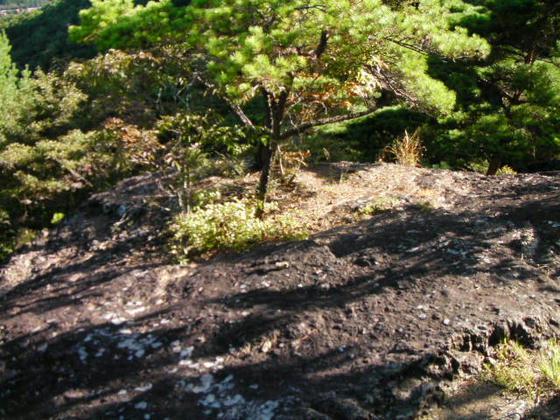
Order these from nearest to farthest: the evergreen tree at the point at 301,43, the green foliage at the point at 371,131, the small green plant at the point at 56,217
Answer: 1. the evergreen tree at the point at 301,43
2. the green foliage at the point at 371,131
3. the small green plant at the point at 56,217

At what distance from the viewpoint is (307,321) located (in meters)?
2.76

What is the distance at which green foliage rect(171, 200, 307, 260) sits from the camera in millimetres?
4070

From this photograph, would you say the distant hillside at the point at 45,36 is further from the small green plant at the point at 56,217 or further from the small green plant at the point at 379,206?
the small green plant at the point at 379,206

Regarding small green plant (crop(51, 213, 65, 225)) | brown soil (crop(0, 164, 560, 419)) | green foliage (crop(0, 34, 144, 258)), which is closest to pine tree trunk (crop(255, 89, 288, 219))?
brown soil (crop(0, 164, 560, 419))

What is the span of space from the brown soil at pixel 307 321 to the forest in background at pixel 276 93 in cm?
124

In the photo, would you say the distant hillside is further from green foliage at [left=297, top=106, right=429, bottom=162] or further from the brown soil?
the brown soil

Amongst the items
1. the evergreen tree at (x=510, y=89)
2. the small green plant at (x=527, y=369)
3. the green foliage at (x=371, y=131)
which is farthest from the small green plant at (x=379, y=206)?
the green foliage at (x=371, y=131)

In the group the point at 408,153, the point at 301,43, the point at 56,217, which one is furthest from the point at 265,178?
the point at 56,217

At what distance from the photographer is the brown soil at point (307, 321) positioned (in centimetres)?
229

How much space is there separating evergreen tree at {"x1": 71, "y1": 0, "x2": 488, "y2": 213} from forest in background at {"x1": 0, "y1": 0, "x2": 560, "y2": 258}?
16 millimetres

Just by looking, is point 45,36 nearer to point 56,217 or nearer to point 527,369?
point 56,217

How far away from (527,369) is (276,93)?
2674 mm

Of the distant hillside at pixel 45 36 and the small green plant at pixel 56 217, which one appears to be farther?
the distant hillside at pixel 45 36

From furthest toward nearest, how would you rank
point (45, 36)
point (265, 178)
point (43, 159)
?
point (45, 36) < point (43, 159) < point (265, 178)
